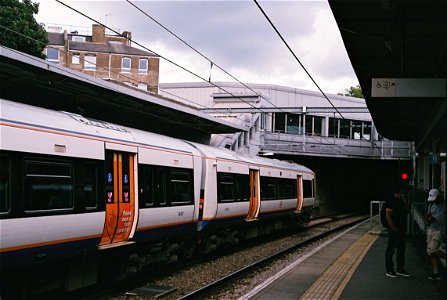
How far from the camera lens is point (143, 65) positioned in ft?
207

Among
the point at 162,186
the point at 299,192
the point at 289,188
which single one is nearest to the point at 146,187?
the point at 162,186

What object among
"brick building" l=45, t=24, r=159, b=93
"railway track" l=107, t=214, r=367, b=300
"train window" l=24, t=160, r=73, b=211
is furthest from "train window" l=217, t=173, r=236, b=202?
"brick building" l=45, t=24, r=159, b=93

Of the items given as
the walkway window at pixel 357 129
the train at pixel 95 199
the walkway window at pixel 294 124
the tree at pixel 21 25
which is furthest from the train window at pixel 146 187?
the walkway window at pixel 357 129

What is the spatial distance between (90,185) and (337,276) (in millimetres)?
5069

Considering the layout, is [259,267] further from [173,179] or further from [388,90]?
[388,90]

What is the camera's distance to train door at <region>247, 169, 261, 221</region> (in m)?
16.7

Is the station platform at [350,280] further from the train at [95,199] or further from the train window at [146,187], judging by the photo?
the train window at [146,187]

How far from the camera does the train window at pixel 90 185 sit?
8484mm

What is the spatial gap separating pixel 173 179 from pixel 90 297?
336 centimetres

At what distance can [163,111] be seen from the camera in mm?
18953

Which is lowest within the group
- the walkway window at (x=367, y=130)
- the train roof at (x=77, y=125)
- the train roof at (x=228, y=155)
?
the train roof at (x=228, y=155)

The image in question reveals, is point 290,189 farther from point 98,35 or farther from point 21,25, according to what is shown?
point 98,35

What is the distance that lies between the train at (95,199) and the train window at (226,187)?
27mm

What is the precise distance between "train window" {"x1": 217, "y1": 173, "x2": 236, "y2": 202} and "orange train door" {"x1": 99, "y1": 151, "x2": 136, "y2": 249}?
173 inches
